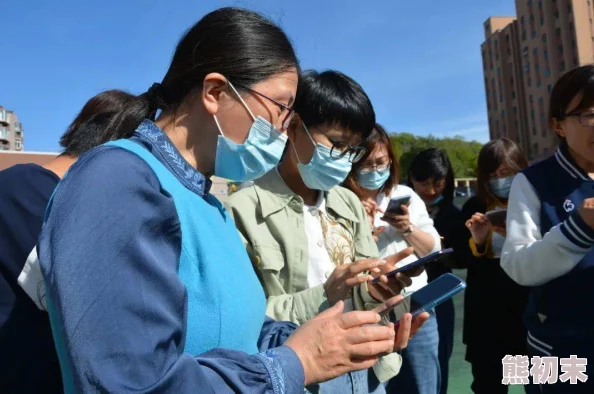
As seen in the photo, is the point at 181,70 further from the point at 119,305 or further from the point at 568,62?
the point at 568,62

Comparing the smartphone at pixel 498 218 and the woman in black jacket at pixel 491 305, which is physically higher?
the smartphone at pixel 498 218

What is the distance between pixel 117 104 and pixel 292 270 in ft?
3.61

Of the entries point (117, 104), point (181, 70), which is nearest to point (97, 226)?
point (181, 70)

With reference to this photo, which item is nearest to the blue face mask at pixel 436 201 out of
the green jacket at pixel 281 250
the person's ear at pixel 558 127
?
the person's ear at pixel 558 127

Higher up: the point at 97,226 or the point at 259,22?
the point at 259,22

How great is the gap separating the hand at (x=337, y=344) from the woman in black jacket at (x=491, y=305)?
210 centimetres

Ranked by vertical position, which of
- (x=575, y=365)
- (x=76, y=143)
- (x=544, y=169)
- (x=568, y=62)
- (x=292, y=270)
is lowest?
(x=575, y=365)

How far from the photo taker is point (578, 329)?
5.98 ft

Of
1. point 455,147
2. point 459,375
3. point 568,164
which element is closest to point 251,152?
point 568,164

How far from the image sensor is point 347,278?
5.29 ft

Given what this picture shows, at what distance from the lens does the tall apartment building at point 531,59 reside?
38156 mm

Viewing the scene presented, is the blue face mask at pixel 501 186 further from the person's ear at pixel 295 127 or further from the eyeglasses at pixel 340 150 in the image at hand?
the person's ear at pixel 295 127

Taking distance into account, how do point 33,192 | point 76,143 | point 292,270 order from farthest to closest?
point 292,270, point 76,143, point 33,192

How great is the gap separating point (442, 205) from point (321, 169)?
1945mm
